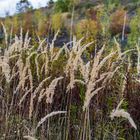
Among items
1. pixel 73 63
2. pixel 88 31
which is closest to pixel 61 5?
pixel 88 31

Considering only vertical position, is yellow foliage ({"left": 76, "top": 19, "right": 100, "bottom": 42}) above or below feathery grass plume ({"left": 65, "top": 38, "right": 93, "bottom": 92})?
above

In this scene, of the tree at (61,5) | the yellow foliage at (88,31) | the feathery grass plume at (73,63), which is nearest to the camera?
the feathery grass plume at (73,63)

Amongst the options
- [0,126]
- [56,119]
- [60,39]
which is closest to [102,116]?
[56,119]

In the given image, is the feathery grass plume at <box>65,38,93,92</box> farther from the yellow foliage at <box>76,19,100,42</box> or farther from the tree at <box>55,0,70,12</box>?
the tree at <box>55,0,70,12</box>

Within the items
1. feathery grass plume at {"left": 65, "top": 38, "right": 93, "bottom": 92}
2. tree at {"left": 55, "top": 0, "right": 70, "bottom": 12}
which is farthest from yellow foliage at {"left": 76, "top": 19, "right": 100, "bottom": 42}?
tree at {"left": 55, "top": 0, "right": 70, "bottom": 12}

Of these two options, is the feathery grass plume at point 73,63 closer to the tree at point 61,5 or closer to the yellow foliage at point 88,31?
the yellow foliage at point 88,31

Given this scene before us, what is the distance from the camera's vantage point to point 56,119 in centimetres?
399

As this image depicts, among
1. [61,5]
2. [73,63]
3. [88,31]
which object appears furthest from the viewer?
[61,5]

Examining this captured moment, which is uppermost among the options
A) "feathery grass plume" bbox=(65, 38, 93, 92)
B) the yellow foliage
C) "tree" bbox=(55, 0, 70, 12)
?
"tree" bbox=(55, 0, 70, 12)

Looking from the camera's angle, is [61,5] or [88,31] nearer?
[88,31]

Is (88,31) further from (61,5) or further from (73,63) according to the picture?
(61,5)

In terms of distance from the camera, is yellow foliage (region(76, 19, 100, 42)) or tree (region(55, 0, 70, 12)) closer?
yellow foliage (region(76, 19, 100, 42))

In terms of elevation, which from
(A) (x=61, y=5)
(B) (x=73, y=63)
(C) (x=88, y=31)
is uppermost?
(A) (x=61, y=5)

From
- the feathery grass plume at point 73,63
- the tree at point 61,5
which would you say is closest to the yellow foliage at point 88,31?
the feathery grass plume at point 73,63
